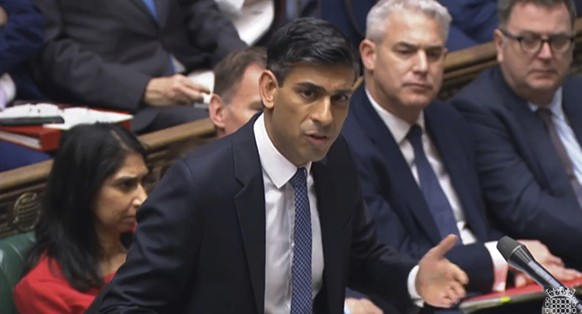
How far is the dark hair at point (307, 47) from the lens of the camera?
1.97 meters

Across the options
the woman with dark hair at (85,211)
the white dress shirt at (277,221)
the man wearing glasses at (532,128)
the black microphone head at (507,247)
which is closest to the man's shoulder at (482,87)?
the man wearing glasses at (532,128)

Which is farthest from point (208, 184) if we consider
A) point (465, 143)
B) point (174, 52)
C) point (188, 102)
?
point (174, 52)

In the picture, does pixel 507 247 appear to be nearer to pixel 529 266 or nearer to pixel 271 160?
pixel 529 266

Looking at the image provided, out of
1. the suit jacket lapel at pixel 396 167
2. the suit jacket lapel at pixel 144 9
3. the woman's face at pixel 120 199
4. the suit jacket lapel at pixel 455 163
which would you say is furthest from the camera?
the suit jacket lapel at pixel 144 9

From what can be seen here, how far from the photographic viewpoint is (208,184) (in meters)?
1.98

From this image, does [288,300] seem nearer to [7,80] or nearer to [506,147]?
[506,147]

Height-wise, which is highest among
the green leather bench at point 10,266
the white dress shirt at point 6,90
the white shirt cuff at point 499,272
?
the white shirt cuff at point 499,272

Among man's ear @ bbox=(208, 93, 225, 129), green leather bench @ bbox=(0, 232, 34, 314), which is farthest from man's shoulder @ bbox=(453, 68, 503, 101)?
green leather bench @ bbox=(0, 232, 34, 314)

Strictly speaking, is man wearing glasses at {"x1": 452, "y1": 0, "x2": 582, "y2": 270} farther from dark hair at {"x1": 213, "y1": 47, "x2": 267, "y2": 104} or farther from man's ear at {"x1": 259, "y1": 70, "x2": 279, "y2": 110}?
man's ear at {"x1": 259, "y1": 70, "x2": 279, "y2": 110}

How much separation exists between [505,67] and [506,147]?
24cm

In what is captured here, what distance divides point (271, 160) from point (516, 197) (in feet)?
4.18

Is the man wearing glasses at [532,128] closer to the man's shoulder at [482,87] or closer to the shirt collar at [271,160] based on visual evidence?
the man's shoulder at [482,87]

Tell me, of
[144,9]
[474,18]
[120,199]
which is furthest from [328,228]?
[474,18]

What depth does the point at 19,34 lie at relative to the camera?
133 inches
